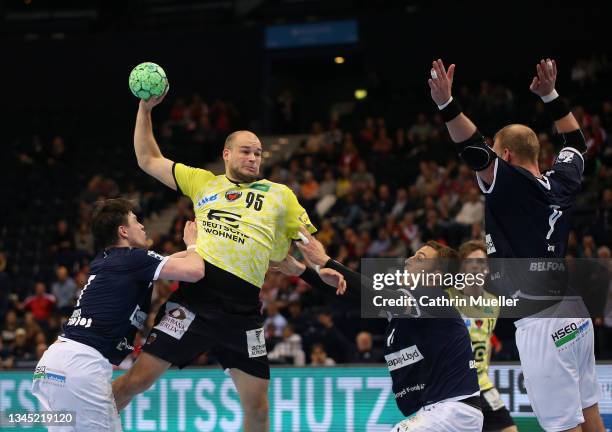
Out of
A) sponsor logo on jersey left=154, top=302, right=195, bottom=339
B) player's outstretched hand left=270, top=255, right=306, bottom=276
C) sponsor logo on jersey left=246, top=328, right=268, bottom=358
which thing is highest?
player's outstretched hand left=270, top=255, right=306, bottom=276

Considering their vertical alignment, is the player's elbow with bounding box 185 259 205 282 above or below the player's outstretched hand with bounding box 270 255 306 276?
below

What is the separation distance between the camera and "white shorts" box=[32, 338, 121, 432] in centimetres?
605

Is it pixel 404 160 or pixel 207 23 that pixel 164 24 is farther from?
pixel 404 160

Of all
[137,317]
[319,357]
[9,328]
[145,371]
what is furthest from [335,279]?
[9,328]

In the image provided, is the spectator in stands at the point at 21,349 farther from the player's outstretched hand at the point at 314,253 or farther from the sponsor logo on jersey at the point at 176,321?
the player's outstretched hand at the point at 314,253

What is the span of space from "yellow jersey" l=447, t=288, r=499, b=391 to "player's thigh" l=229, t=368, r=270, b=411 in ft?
6.54

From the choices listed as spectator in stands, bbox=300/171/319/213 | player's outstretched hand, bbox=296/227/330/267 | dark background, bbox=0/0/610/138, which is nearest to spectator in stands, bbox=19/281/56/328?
spectator in stands, bbox=300/171/319/213

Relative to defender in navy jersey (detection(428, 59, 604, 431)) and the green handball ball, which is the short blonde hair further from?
the green handball ball

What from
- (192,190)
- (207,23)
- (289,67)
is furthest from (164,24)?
(192,190)

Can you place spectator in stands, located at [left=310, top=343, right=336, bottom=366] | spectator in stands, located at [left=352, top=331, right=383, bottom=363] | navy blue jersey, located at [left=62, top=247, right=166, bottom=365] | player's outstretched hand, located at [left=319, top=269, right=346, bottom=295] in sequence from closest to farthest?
navy blue jersey, located at [left=62, top=247, right=166, bottom=365] < player's outstretched hand, located at [left=319, top=269, right=346, bottom=295] < spectator in stands, located at [left=352, top=331, right=383, bottom=363] < spectator in stands, located at [left=310, top=343, right=336, bottom=366]

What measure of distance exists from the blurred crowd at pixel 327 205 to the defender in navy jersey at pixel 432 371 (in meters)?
4.71

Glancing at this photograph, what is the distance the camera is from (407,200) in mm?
16375

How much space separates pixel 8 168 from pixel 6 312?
7.04 metres

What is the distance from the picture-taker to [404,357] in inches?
248
